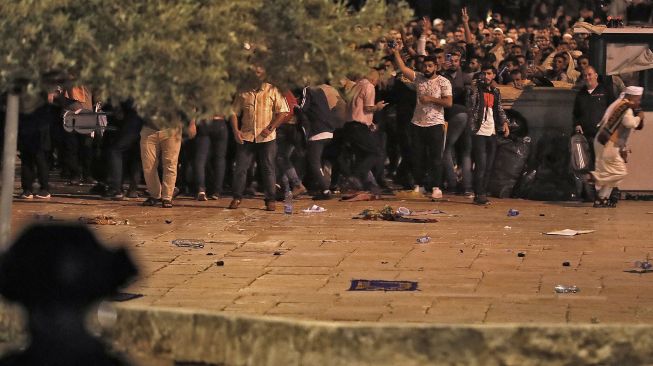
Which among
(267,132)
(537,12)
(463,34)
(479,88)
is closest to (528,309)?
(267,132)

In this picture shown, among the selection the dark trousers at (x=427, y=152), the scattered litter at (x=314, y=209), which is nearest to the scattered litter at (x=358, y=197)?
the dark trousers at (x=427, y=152)

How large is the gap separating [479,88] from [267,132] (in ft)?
9.78

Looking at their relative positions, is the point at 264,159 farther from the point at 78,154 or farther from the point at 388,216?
the point at 78,154

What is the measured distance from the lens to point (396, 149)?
22188 mm

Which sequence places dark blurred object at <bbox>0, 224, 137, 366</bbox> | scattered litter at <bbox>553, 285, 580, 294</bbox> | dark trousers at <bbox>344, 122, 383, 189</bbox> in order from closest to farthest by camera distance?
dark blurred object at <bbox>0, 224, 137, 366</bbox> < scattered litter at <bbox>553, 285, 580, 294</bbox> < dark trousers at <bbox>344, 122, 383, 189</bbox>

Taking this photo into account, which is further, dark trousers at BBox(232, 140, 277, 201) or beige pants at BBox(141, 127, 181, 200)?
beige pants at BBox(141, 127, 181, 200)

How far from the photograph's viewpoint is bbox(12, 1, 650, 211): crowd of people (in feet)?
60.4

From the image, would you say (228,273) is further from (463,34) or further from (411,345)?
(463,34)

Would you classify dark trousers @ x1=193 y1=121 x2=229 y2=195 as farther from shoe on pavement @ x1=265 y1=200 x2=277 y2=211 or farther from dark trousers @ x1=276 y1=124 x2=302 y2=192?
shoe on pavement @ x1=265 y1=200 x2=277 y2=211

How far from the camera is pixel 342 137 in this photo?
66.8 ft

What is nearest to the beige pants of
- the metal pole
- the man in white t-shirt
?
the man in white t-shirt

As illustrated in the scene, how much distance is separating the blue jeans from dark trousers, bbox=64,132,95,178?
4560 mm

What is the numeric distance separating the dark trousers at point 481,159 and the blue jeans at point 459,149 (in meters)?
0.23

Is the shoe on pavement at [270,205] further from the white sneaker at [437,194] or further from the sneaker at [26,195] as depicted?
the sneaker at [26,195]
